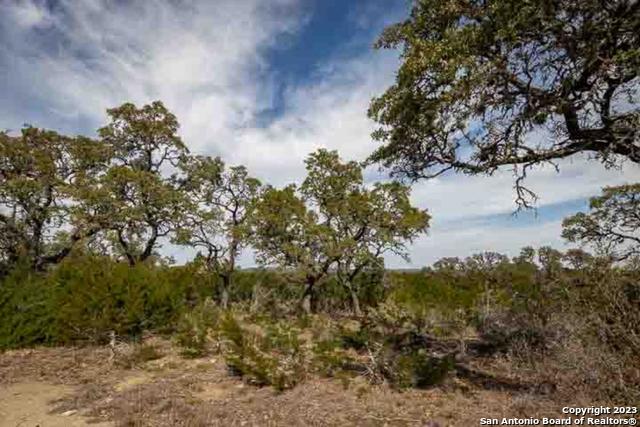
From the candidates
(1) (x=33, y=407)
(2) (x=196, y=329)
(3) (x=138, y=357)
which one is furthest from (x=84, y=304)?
(1) (x=33, y=407)

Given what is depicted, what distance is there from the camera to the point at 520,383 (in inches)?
257

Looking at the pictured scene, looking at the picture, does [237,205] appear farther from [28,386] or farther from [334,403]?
[334,403]

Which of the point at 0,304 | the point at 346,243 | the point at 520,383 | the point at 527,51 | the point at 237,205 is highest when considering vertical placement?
the point at 237,205

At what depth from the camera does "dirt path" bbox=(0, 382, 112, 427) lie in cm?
559

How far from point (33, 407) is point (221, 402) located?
9.86ft

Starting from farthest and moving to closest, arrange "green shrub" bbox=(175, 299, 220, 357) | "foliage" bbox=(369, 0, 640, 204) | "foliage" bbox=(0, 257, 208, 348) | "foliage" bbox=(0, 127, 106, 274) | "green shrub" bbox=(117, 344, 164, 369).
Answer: "foliage" bbox=(0, 127, 106, 274) → "foliage" bbox=(0, 257, 208, 348) → "green shrub" bbox=(175, 299, 220, 357) → "green shrub" bbox=(117, 344, 164, 369) → "foliage" bbox=(369, 0, 640, 204)

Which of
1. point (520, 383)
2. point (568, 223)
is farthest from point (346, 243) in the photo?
point (520, 383)

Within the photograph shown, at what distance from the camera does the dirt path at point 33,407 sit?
18.4 feet

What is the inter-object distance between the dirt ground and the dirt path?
0.01 meters

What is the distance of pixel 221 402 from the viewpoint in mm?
6113

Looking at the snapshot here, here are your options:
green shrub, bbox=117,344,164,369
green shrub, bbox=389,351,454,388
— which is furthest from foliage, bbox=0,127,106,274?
green shrub, bbox=389,351,454,388

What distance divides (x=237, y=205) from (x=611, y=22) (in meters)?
17.3

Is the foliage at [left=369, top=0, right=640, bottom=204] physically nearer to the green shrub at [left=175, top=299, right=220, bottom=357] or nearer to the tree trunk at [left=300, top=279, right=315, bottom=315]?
the green shrub at [left=175, top=299, right=220, bottom=357]

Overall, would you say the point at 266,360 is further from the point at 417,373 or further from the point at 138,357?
the point at 138,357
